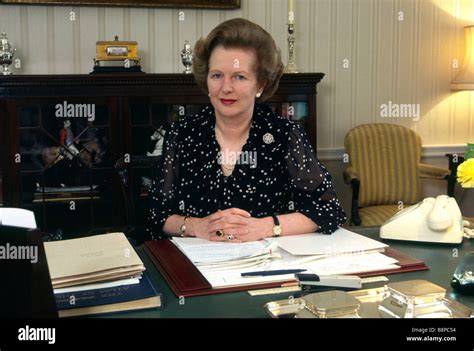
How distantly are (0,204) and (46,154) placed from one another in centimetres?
34

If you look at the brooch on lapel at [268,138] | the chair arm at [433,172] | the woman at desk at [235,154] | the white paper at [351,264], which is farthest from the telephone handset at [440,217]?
the chair arm at [433,172]

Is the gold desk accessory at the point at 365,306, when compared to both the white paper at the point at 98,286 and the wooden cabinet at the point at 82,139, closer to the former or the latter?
the white paper at the point at 98,286

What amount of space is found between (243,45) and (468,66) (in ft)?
8.20

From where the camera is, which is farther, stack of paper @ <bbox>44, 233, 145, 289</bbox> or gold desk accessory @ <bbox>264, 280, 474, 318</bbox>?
stack of paper @ <bbox>44, 233, 145, 289</bbox>

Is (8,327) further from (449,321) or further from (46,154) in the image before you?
(46,154)

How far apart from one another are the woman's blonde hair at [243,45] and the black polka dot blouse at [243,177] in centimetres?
18

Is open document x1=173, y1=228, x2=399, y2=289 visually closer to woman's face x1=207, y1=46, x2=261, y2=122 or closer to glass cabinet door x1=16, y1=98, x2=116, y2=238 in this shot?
woman's face x1=207, y1=46, x2=261, y2=122

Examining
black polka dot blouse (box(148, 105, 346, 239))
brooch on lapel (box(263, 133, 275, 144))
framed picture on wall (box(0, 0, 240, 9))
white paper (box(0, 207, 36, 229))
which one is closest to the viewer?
white paper (box(0, 207, 36, 229))

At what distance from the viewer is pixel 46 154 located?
3229mm

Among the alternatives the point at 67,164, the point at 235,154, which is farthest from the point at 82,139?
the point at 235,154

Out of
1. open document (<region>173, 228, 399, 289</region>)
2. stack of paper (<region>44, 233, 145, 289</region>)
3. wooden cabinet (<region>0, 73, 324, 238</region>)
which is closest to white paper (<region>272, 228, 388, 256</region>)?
open document (<region>173, 228, 399, 289</region>)

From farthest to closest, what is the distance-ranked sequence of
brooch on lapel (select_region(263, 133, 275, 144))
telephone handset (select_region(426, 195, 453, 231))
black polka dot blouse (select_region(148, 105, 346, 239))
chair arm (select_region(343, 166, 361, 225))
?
chair arm (select_region(343, 166, 361, 225)), brooch on lapel (select_region(263, 133, 275, 144)), black polka dot blouse (select_region(148, 105, 346, 239)), telephone handset (select_region(426, 195, 453, 231))

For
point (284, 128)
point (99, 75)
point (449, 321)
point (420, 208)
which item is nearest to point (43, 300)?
point (449, 321)

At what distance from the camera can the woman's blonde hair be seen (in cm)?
208
